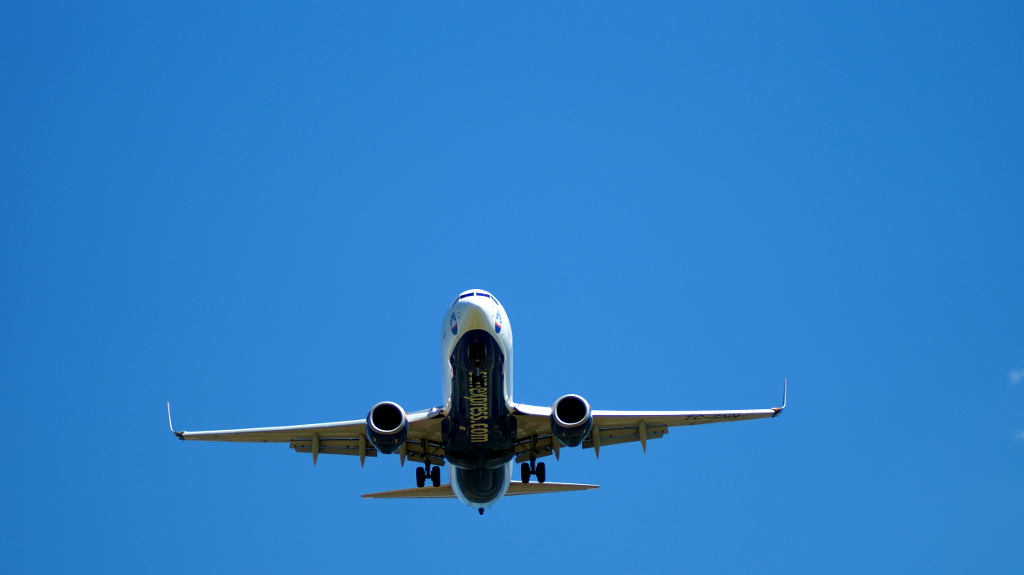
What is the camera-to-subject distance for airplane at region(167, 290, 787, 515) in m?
26.2

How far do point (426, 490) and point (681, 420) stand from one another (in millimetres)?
8667

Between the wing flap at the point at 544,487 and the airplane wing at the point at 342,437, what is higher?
the airplane wing at the point at 342,437

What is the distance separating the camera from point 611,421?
3088 centimetres

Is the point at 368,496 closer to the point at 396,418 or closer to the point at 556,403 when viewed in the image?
the point at 396,418

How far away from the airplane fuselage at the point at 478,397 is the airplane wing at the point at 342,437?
677 millimetres

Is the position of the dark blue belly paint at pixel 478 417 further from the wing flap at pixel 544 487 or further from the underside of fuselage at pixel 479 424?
the wing flap at pixel 544 487

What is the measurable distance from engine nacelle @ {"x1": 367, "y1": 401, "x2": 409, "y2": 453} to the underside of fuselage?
5.47 ft

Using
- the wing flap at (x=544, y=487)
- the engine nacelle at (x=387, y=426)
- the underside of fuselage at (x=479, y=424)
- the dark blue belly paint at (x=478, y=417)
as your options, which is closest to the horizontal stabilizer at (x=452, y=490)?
the wing flap at (x=544, y=487)

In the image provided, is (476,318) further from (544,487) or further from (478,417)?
(544,487)

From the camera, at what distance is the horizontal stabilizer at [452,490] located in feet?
103

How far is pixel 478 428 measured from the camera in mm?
28234

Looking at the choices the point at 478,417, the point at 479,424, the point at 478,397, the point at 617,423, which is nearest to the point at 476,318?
the point at 478,397

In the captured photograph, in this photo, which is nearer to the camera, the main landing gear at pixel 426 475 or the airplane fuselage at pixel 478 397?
the airplane fuselage at pixel 478 397

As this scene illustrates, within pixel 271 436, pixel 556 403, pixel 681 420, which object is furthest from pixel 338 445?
pixel 681 420
